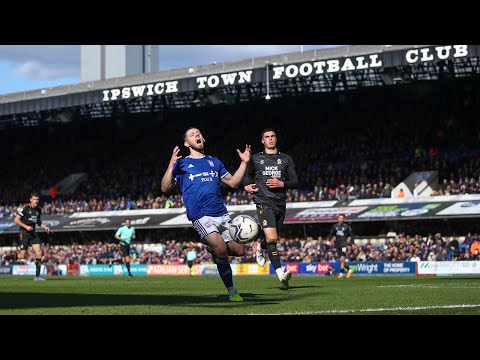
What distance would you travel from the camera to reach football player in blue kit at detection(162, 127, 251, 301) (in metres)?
12.1

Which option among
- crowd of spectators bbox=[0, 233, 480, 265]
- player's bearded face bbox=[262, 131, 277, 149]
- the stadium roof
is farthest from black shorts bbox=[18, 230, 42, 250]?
the stadium roof

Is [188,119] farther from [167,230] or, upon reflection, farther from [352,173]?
[352,173]

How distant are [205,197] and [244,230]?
78cm

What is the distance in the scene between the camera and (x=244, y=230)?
11.9m

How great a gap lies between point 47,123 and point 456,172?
116 feet

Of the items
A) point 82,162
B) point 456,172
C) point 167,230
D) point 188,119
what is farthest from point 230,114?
point 456,172

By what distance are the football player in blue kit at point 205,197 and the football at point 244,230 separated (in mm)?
248

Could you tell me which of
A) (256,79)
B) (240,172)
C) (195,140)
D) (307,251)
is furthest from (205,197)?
(256,79)

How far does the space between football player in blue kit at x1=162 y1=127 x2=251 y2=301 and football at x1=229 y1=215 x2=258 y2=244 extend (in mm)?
248

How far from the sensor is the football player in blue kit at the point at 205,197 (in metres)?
12.1

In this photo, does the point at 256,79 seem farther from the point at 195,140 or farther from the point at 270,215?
the point at 195,140

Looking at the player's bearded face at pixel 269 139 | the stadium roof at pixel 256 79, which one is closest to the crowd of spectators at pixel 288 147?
the stadium roof at pixel 256 79

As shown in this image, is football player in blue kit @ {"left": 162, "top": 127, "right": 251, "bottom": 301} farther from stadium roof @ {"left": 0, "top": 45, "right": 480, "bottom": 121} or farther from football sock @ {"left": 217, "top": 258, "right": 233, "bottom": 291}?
stadium roof @ {"left": 0, "top": 45, "right": 480, "bottom": 121}
